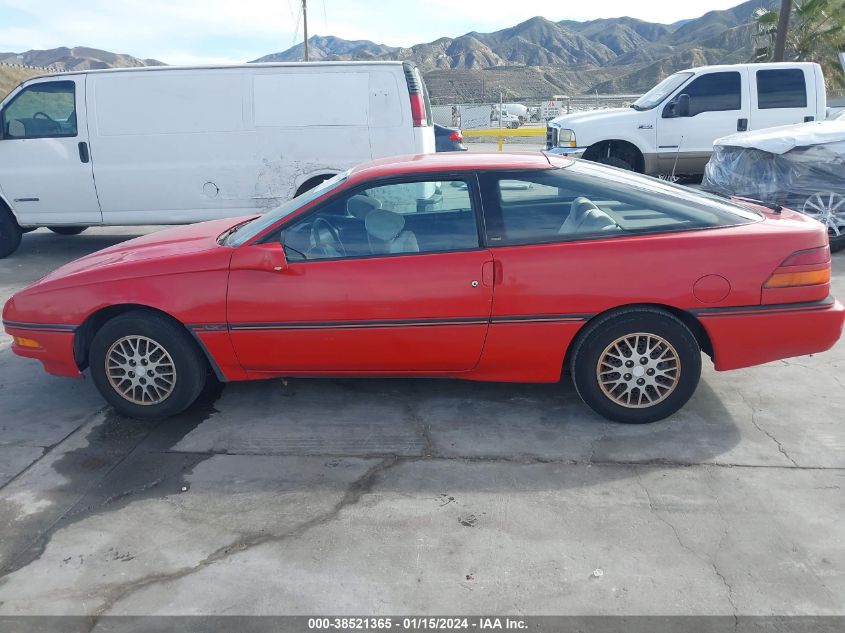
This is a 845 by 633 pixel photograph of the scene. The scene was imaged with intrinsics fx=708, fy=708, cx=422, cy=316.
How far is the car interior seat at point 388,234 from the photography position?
385 centimetres

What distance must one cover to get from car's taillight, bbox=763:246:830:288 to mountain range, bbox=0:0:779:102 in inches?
1905

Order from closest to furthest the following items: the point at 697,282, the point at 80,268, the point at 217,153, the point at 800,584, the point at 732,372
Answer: the point at 800,584, the point at 697,282, the point at 80,268, the point at 732,372, the point at 217,153

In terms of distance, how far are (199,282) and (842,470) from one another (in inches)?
135

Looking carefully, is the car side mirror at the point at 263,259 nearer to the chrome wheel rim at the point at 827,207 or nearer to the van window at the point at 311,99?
the van window at the point at 311,99

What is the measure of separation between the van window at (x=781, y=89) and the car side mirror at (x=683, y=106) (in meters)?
1.06

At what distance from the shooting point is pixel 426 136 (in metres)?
7.93

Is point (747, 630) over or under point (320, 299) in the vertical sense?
under

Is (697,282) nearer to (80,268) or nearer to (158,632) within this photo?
(158,632)

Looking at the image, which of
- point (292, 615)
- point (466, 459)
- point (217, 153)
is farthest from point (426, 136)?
point (292, 615)

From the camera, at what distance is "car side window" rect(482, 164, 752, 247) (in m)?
3.80

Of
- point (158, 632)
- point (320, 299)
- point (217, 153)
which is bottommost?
point (158, 632)

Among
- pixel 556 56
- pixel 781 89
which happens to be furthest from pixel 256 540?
pixel 556 56

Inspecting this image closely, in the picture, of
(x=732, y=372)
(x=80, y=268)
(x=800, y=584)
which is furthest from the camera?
(x=732, y=372)

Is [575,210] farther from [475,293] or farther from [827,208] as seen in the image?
[827,208]
